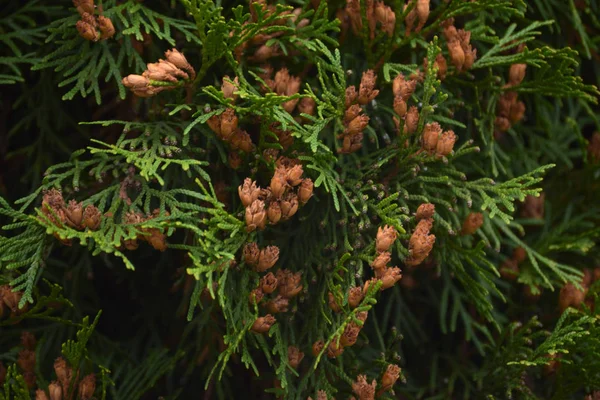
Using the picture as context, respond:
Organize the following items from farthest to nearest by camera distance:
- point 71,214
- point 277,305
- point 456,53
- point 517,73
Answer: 1. point 517,73
2. point 456,53
3. point 277,305
4. point 71,214

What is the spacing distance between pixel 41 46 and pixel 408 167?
0.94 meters

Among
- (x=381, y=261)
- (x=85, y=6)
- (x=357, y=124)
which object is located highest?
(x=85, y=6)

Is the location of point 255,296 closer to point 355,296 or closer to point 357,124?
point 355,296

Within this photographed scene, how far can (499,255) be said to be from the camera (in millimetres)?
1907

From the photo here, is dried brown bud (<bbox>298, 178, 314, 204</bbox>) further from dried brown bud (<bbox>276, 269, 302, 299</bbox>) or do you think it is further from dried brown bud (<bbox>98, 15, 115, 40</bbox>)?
dried brown bud (<bbox>98, 15, 115, 40</bbox>)

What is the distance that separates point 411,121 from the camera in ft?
4.95

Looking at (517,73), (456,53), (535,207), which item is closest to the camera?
(456,53)

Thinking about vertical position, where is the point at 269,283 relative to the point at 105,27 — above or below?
below

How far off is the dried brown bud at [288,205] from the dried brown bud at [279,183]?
2 centimetres

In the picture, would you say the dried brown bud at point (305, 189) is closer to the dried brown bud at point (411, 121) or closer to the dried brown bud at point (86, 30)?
the dried brown bud at point (411, 121)

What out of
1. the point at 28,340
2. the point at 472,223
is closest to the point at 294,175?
the point at 472,223

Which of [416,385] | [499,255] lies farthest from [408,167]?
[416,385]

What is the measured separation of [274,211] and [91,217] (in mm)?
355

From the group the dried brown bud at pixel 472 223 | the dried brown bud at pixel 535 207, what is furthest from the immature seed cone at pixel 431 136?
the dried brown bud at pixel 535 207
